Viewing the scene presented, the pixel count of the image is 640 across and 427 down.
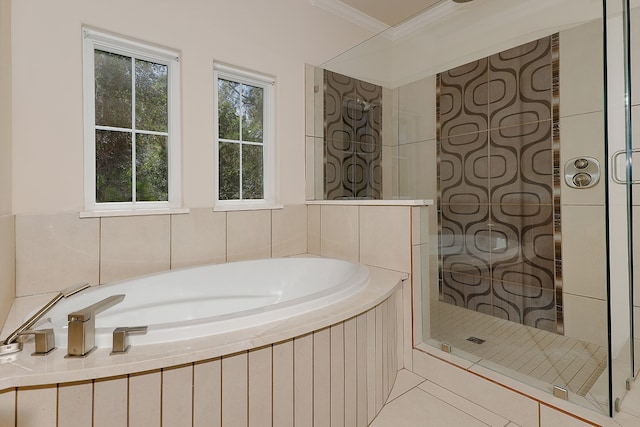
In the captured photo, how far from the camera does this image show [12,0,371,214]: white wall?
162 cm

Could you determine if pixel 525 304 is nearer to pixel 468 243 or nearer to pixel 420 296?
pixel 468 243

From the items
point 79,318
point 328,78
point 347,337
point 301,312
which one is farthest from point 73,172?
point 328,78

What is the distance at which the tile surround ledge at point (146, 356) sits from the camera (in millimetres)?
824

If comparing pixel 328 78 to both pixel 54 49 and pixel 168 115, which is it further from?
pixel 54 49

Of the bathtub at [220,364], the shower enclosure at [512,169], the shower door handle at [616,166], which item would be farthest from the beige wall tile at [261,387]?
the shower door handle at [616,166]

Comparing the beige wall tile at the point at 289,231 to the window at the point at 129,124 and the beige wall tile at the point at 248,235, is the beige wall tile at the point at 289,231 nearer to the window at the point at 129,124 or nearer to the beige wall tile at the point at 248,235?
the beige wall tile at the point at 248,235

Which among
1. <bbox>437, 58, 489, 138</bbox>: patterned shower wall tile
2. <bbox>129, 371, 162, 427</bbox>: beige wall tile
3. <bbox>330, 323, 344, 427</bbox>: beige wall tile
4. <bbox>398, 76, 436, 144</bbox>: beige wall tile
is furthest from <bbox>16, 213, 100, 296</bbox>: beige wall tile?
<bbox>437, 58, 489, 138</bbox>: patterned shower wall tile

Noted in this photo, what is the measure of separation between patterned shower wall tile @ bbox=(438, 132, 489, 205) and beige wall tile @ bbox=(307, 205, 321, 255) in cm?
97

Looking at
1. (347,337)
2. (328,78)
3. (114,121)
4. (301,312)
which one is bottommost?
(347,337)

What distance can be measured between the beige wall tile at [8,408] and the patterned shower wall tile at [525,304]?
6.96ft

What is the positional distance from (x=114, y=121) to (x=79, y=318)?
141 cm

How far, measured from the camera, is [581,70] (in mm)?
1588

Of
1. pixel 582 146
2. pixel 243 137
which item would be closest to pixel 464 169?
pixel 582 146

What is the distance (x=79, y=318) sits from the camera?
2.99ft
